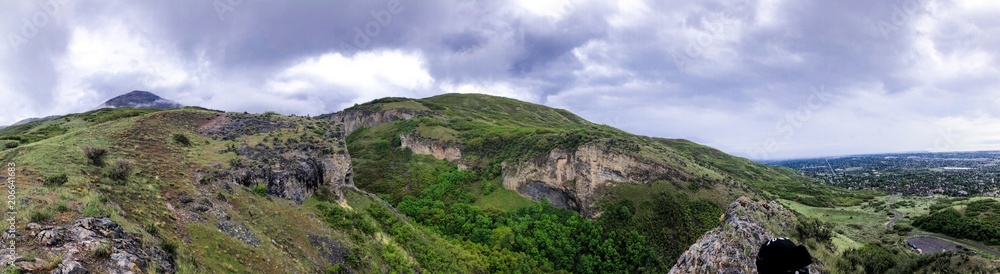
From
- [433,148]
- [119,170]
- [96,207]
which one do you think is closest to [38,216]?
[96,207]

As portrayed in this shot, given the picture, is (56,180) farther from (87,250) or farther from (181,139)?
(181,139)

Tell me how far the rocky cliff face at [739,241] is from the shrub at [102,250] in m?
24.0

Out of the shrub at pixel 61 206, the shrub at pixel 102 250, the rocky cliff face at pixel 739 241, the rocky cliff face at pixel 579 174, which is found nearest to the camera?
the shrub at pixel 102 250

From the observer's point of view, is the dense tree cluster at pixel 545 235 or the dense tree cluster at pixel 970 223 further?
the dense tree cluster at pixel 545 235

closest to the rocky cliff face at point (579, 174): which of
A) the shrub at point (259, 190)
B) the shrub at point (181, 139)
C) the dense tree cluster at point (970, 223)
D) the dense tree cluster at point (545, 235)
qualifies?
the dense tree cluster at point (545, 235)

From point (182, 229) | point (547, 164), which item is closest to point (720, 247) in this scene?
point (182, 229)

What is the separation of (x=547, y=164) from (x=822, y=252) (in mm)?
65376

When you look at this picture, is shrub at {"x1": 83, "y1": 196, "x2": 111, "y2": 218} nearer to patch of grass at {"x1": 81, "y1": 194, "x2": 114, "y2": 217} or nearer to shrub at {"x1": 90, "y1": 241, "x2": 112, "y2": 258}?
patch of grass at {"x1": 81, "y1": 194, "x2": 114, "y2": 217}

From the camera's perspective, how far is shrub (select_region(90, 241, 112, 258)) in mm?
13461

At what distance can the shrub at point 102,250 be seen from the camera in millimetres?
13461

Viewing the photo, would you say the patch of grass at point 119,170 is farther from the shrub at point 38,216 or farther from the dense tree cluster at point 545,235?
the dense tree cluster at point 545,235

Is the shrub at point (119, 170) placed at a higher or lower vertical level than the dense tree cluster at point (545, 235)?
higher

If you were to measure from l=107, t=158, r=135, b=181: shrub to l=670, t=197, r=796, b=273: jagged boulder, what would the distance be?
113 feet

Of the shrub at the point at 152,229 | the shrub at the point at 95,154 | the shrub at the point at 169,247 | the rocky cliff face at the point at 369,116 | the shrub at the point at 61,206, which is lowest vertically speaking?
the shrub at the point at 169,247
